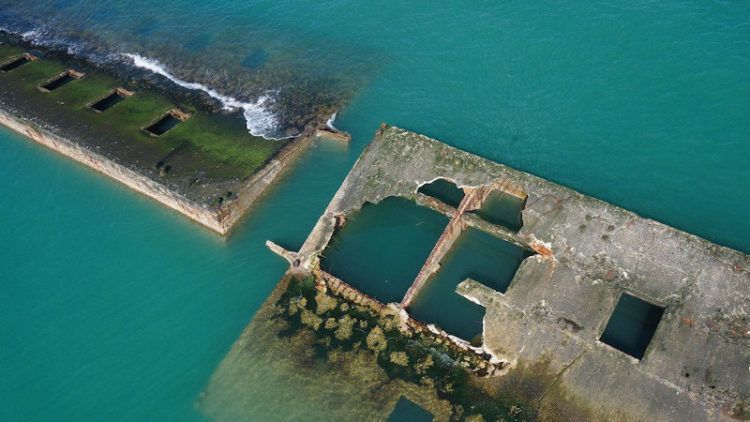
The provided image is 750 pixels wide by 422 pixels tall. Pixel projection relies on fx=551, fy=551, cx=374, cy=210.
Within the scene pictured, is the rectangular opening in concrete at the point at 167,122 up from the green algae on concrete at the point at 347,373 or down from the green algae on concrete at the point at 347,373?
up

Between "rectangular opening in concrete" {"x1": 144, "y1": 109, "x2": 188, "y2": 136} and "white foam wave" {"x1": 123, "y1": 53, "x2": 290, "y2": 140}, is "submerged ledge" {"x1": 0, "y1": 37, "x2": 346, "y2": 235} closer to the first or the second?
"rectangular opening in concrete" {"x1": 144, "y1": 109, "x2": 188, "y2": 136}

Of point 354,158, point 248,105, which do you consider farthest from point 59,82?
point 354,158

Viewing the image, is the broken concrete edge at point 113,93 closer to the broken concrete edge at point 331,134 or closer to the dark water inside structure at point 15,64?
the dark water inside structure at point 15,64

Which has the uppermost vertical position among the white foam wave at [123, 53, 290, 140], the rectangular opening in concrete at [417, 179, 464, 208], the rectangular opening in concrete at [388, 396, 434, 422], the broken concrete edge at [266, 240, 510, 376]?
the rectangular opening in concrete at [417, 179, 464, 208]

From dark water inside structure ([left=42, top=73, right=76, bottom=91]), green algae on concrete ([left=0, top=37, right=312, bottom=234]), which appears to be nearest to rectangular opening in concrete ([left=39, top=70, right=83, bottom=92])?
dark water inside structure ([left=42, top=73, right=76, bottom=91])

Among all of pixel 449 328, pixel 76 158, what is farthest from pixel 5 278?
pixel 449 328

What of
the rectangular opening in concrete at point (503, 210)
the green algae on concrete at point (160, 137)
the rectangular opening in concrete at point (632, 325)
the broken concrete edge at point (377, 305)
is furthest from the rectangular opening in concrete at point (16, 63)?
the rectangular opening in concrete at point (632, 325)
